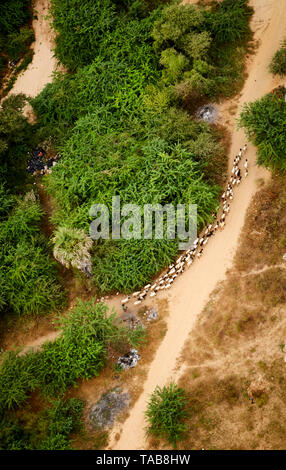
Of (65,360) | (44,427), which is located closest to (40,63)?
(65,360)

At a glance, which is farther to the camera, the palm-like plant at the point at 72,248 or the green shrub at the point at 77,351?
the palm-like plant at the point at 72,248

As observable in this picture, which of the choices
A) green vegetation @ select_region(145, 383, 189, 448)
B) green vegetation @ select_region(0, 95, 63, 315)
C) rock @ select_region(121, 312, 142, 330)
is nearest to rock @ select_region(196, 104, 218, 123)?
green vegetation @ select_region(0, 95, 63, 315)

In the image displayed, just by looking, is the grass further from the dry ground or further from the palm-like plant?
the palm-like plant

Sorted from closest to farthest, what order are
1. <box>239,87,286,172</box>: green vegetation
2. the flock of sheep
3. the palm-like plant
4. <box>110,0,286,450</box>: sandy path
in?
1. <box>110,0,286,450</box>: sandy path
2. the palm-like plant
3. the flock of sheep
4. <box>239,87,286,172</box>: green vegetation

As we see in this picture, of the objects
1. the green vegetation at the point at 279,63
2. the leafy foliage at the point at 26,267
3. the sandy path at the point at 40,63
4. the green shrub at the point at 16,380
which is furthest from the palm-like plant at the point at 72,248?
the green vegetation at the point at 279,63

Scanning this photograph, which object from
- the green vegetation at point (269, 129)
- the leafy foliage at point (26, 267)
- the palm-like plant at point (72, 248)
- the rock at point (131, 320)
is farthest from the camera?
the green vegetation at point (269, 129)

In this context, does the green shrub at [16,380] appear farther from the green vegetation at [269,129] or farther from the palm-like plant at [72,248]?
the green vegetation at [269,129]

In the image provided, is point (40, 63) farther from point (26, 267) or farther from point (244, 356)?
point (244, 356)
